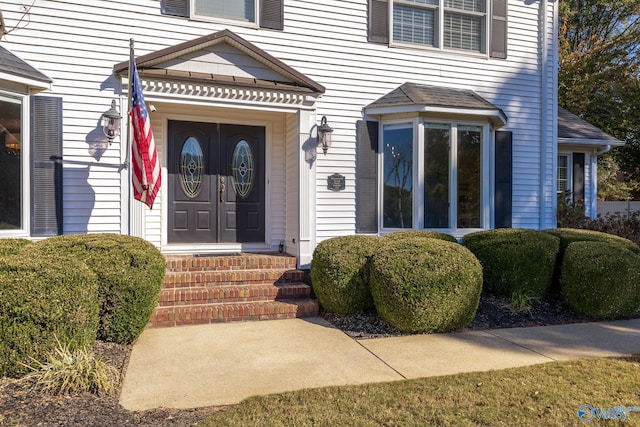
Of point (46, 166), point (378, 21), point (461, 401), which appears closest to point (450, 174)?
point (378, 21)

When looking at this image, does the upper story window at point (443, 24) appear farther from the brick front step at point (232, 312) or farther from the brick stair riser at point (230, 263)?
the brick front step at point (232, 312)

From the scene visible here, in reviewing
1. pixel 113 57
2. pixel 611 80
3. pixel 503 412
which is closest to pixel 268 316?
A: pixel 503 412

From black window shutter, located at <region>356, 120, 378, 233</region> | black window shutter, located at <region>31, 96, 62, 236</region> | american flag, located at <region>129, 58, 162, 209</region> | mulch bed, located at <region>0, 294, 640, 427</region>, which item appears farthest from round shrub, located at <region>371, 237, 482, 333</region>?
black window shutter, located at <region>31, 96, 62, 236</region>

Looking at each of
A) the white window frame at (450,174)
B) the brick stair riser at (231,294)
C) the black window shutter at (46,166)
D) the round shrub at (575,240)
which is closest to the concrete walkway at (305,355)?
the brick stair riser at (231,294)

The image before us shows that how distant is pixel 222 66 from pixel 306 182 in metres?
2.06

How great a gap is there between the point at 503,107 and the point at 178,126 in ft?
18.8

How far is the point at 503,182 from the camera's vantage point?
7.90 meters

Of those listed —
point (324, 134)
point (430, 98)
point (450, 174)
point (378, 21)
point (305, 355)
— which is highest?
point (378, 21)

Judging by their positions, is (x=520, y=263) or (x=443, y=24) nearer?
(x=520, y=263)

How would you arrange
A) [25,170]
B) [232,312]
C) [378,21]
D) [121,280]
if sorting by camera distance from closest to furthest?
[121,280] → [232,312] → [25,170] → [378,21]

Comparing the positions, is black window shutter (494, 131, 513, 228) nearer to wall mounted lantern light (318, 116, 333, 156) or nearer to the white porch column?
wall mounted lantern light (318, 116, 333, 156)

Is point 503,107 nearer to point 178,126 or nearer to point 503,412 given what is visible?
point 178,126

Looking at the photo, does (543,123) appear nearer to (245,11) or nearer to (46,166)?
(245,11)

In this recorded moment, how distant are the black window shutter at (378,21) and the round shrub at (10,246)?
5.77 metres
